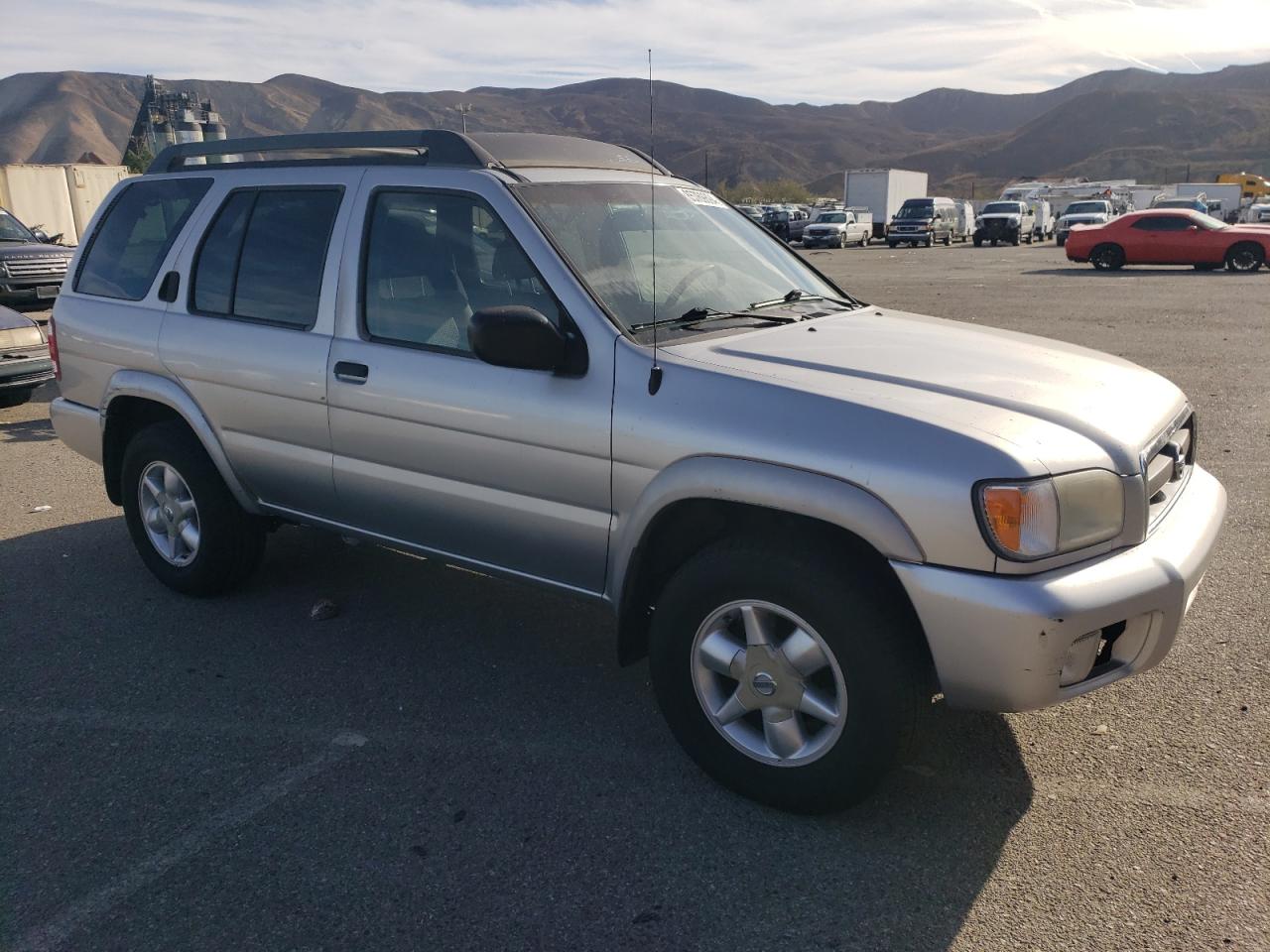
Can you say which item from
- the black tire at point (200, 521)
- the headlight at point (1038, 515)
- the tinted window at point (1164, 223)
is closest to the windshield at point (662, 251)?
the headlight at point (1038, 515)

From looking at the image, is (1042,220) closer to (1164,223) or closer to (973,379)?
(1164,223)

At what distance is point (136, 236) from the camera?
4.96 m

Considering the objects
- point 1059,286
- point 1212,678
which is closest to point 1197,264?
point 1059,286

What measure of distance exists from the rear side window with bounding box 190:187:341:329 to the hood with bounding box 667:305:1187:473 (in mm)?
1710

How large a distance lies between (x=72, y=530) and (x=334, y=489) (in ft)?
9.00

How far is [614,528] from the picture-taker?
11.0 ft

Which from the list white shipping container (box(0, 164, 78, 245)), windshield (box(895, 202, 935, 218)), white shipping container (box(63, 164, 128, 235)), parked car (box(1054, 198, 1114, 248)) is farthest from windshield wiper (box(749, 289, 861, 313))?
windshield (box(895, 202, 935, 218))

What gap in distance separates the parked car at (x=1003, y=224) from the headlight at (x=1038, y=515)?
43.9 meters

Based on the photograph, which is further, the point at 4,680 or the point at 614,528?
the point at 4,680

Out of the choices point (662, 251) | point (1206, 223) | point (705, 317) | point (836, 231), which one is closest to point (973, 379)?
point (705, 317)

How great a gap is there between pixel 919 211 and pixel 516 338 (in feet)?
145

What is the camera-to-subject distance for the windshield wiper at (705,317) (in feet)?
11.5

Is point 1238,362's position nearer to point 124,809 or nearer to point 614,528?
point 614,528

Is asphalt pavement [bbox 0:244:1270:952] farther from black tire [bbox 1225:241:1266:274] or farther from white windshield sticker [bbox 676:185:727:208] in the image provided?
black tire [bbox 1225:241:1266:274]
